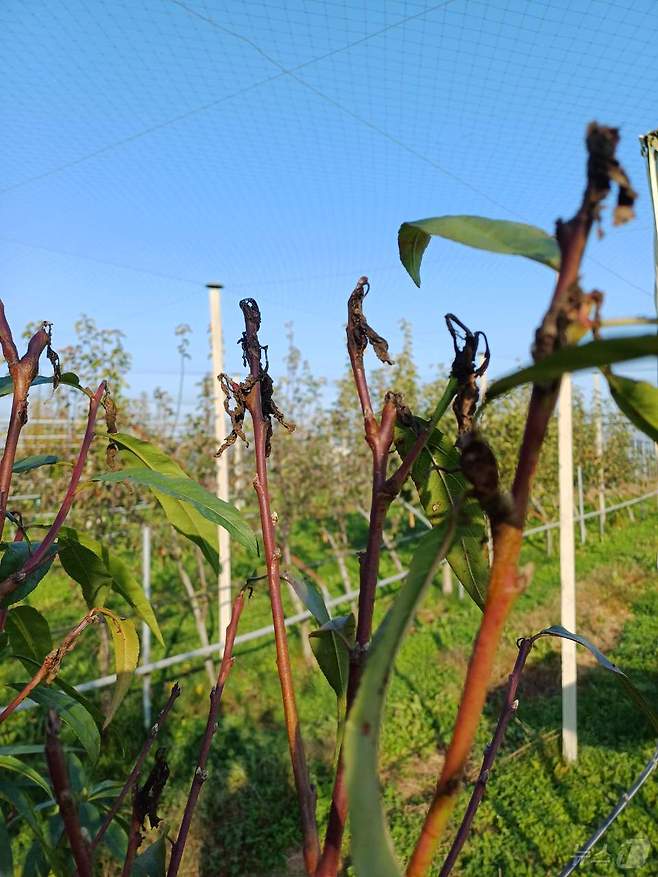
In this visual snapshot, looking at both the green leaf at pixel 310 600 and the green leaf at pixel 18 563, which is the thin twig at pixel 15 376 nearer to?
the green leaf at pixel 18 563

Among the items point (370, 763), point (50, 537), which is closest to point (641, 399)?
point (370, 763)

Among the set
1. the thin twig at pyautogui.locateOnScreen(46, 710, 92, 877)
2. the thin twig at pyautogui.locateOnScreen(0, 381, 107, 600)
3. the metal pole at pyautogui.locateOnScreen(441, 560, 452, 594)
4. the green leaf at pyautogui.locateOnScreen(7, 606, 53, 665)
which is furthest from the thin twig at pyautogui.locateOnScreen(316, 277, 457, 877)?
the metal pole at pyautogui.locateOnScreen(441, 560, 452, 594)

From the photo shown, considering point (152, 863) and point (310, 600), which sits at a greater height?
point (310, 600)

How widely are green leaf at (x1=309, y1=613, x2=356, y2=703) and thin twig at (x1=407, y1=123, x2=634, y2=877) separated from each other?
143 mm

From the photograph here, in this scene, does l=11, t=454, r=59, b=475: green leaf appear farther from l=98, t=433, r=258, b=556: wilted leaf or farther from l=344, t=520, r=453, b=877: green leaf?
l=344, t=520, r=453, b=877: green leaf

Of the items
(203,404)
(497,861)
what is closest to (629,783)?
(497,861)

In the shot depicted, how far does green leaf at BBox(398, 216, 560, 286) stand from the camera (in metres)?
0.35

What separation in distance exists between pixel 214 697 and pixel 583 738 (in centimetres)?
345

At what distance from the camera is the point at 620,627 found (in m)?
4.86

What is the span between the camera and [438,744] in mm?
3605

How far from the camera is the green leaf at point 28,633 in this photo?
31.1 inches

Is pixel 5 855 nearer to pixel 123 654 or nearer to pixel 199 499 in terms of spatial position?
pixel 123 654

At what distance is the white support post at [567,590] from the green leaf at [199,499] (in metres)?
2.74

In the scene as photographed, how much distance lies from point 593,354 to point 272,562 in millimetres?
293
